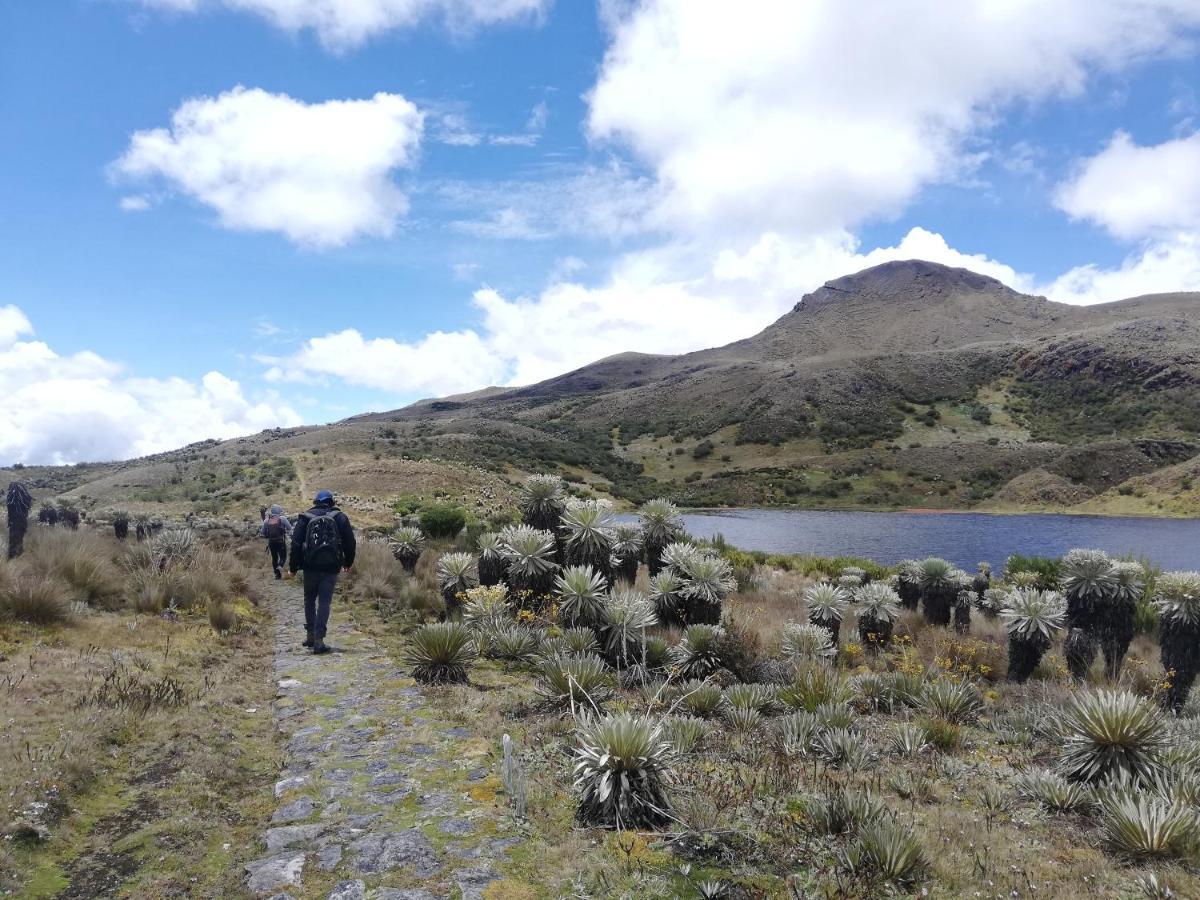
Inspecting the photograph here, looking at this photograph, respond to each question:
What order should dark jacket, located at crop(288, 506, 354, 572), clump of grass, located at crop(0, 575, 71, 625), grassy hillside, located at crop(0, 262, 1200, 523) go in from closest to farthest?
clump of grass, located at crop(0, 575, 71, 625) → dark jacket, located at crop(288, 506, 354, 572) → grassy hillside, located at crop(0, 262, 1200, 523)

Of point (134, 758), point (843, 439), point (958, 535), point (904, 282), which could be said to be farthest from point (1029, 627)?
point (904, 282)

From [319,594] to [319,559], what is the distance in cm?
48

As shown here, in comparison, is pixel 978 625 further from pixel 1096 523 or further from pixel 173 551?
pixel 1096 523

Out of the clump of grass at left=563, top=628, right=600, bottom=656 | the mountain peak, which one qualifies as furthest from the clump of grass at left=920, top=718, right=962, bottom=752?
the mountain peak

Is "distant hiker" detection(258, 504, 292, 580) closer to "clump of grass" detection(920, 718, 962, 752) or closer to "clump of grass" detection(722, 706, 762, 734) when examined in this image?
"clump of grass" detection(722, 706, 762, 734)

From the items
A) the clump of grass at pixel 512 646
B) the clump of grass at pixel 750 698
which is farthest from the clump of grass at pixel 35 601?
the clump of grass at pixel 750 698

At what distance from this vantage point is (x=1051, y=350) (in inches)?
3017

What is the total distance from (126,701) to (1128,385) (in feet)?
278

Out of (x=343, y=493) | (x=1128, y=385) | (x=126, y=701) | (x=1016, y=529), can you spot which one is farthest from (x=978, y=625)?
(x=1128, y=385)

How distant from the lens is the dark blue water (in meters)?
28.9

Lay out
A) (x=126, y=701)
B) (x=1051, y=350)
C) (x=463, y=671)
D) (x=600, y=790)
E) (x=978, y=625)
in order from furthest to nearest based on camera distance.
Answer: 1. (x=1051, y=350)
2. (x=978, y=625)
3. (x=463, y=671)
4. (x=126, y=701)
5. (x=600, y=790)

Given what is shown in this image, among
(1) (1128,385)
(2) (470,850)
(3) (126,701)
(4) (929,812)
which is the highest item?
(1) (1128,385)

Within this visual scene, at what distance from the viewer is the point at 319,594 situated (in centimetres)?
840

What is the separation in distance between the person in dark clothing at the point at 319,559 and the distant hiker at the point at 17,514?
6.43m
